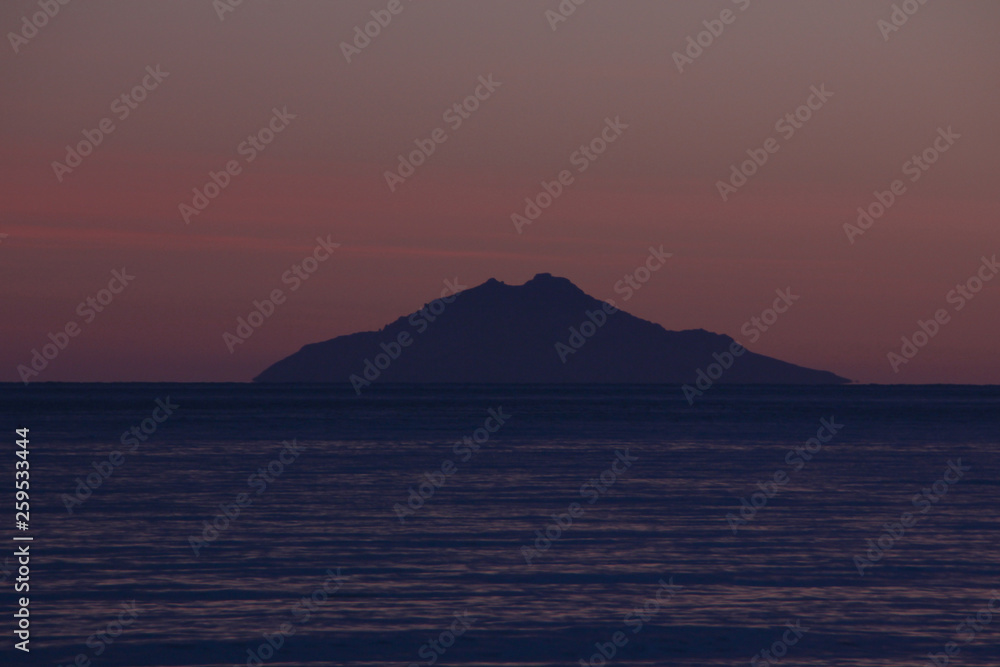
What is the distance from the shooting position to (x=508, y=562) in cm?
1856

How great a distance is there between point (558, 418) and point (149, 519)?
5684 centimetres

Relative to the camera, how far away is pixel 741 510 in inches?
994

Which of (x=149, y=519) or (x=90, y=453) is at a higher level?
(x=149, y=519)

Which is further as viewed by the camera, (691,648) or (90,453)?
(90,453)

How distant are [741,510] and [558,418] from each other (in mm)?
53988

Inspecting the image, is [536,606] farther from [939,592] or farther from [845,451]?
[845,451]

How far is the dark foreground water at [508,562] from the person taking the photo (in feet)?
44.7

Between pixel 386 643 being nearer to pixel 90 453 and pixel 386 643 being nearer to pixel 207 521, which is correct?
pixel 207 521

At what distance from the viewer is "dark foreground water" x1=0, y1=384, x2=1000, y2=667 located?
1362cm

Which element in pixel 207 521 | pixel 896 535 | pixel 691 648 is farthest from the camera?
pixel 207 521

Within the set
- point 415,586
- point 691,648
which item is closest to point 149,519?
point 415,586

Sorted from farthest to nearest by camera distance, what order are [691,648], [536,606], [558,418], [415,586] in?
[558,418] → [415,586] → [536,606] → [691,648]

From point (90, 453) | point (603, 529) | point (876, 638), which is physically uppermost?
point (876, 638)

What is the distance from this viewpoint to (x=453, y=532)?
2188 cm
